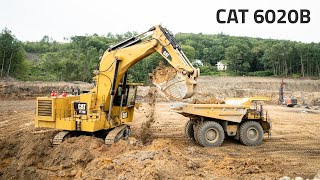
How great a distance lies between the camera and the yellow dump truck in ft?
36.5

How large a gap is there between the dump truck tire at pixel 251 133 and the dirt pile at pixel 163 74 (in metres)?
3.40

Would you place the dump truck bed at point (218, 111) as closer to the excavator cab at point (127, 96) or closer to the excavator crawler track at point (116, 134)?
the excavator cab at point (127, 96)

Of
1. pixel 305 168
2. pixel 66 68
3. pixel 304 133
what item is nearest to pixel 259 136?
pixel 305 168

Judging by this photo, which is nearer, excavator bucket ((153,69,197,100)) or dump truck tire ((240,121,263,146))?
excavator bucket ((153,69,197,100))

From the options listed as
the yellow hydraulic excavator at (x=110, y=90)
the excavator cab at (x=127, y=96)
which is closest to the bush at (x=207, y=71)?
the excavator cab at (x=127, y=96)

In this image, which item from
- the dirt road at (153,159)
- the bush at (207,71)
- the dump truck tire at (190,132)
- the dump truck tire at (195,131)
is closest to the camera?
the dirt road at (153,159)

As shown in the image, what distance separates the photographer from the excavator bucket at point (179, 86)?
977cm

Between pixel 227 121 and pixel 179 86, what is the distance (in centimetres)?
263

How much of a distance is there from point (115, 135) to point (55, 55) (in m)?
39.0

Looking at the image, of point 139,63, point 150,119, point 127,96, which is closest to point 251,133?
point 150,119

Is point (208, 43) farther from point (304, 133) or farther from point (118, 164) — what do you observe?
point (118, 164)

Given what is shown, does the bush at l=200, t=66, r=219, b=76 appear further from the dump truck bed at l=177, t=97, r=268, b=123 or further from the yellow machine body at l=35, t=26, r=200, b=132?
the yellow machine body at l=35, t=26, r=200, b=132

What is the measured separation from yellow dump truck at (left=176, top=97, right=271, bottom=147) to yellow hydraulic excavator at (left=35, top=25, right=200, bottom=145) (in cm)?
149

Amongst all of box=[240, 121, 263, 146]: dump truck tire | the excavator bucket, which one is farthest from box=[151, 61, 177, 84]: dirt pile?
box=[240, 121, 263, 146]: dump truck tire
